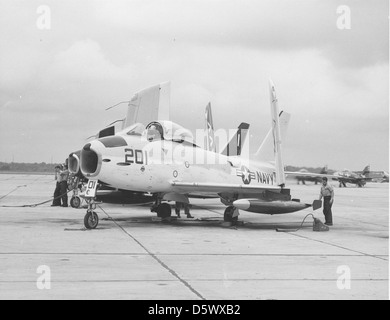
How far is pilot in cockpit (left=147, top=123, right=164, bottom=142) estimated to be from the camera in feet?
50.3

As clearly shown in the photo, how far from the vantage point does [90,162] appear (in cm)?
1399

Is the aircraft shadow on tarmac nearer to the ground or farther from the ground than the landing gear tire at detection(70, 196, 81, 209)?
nearer to the ground

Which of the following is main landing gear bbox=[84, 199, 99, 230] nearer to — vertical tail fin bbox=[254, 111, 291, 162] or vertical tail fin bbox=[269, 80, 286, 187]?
vertical tail fin bbox=[269, 80, 286, 187]

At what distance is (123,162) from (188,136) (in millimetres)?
2654

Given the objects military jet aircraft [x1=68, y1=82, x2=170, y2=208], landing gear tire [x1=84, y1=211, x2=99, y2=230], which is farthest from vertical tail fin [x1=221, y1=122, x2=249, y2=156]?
landing gear tire [x1=84, y1=211, x2=99, y2=230]

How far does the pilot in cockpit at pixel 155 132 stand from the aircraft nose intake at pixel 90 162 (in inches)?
69.8

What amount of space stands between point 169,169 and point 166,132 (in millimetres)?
1030

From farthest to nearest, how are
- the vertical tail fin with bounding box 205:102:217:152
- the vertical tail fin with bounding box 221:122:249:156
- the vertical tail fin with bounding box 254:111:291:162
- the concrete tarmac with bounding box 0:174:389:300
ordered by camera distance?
the vertical tail fin with bounding box 221:122:249:156, the vertical tail fin with bounding box 205:102:217:152, the vertical tail fin with bounding box 254:111:291:162, the concrete tarmac with bounding box 0:174:389:300

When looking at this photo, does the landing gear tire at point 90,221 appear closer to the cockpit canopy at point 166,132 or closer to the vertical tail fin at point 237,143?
the cockpit canopy at point 166,132

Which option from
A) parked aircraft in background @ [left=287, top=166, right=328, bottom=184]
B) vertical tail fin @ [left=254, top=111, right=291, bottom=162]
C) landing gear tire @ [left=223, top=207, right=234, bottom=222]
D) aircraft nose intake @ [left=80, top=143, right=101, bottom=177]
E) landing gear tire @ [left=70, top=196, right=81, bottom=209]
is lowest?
landing gear tire @ [left=223, top=207, right=234, bottom=222]

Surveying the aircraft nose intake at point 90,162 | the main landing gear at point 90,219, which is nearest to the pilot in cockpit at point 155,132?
the aircraft nose intake at point 90,162

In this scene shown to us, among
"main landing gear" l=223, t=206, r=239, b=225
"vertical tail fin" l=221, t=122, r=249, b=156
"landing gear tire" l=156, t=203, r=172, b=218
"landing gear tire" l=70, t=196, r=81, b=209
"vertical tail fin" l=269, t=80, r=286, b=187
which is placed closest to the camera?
"vertical tail fin" l=269, t=80, r=286, b=187
